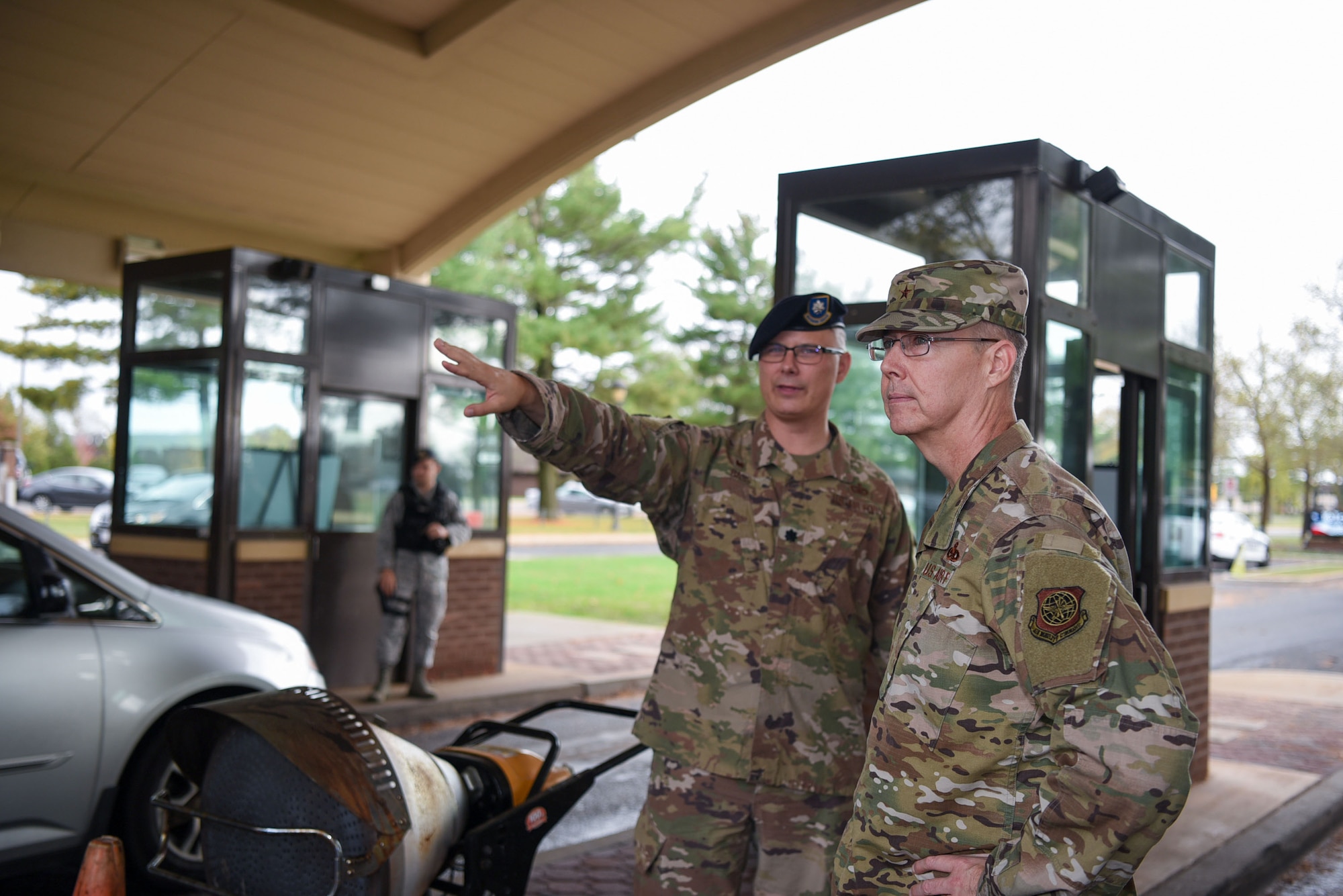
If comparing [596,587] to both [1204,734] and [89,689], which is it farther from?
[89,689]

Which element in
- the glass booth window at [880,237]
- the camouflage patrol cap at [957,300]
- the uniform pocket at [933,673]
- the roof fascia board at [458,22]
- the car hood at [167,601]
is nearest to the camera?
the uniform pocket at [933,673]

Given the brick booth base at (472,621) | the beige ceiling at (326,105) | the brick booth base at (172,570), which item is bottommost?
the brick booth base at (472,621)

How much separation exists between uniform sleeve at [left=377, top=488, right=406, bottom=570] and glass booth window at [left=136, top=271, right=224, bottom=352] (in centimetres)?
178

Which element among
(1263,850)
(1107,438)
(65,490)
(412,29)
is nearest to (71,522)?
(65,490)

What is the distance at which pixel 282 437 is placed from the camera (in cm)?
Result: 860

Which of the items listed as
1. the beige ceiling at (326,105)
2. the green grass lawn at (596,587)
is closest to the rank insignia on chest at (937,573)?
the beige ceiling at (326,105)

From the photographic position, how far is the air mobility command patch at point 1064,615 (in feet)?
5.44

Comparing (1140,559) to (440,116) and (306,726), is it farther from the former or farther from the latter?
(440,116)

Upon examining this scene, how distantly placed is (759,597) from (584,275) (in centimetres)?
3262

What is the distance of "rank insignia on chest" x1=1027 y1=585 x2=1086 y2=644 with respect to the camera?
5.49 feet

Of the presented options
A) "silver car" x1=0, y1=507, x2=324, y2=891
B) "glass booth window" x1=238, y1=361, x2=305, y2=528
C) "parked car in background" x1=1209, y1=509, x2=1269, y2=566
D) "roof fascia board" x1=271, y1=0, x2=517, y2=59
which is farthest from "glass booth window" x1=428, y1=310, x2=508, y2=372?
"parked car in background" x1=1209, y1=509, x2=1269, y2=566

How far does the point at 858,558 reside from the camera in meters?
3.07

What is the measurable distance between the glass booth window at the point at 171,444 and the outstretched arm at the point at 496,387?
6338 millimetres

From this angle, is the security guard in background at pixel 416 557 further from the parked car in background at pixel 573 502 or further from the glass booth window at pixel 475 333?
the parked car in background at pixel 573 502
